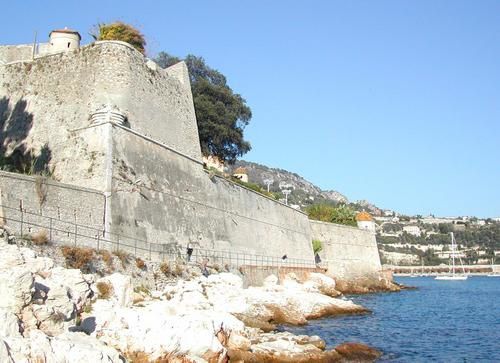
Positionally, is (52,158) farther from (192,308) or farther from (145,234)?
(192,308)

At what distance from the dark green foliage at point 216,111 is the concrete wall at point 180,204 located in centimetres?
650

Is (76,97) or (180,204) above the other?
(76,97)

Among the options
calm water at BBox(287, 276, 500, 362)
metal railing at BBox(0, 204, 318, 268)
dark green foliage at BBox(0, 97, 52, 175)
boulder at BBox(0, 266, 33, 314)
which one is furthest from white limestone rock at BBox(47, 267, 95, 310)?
dark green foliage at BBox(0, 97, 52, 175)

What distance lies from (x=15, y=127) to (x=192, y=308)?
12292mm

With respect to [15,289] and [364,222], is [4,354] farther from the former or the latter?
[364,222]

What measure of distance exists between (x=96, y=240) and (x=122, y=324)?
17.2ft

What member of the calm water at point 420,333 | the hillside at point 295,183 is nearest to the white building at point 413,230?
the hillside at point 295,183

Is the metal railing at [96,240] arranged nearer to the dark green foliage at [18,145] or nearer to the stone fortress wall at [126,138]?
the stone fortress wall at [126,138]

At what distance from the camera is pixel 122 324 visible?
11.2 m

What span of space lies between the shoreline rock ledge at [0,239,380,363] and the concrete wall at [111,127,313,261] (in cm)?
285

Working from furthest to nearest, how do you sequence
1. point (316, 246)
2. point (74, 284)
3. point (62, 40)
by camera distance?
point (316, 246) < point (62, 40) < point (74, 284)

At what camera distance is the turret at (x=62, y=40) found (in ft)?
73.5

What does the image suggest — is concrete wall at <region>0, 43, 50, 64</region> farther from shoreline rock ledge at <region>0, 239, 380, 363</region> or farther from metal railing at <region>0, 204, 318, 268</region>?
shoreline rock ledge at <region>0, 239, 380, 363</region>

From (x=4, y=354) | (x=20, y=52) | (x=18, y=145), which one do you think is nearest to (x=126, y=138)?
(x=18, y=145)
